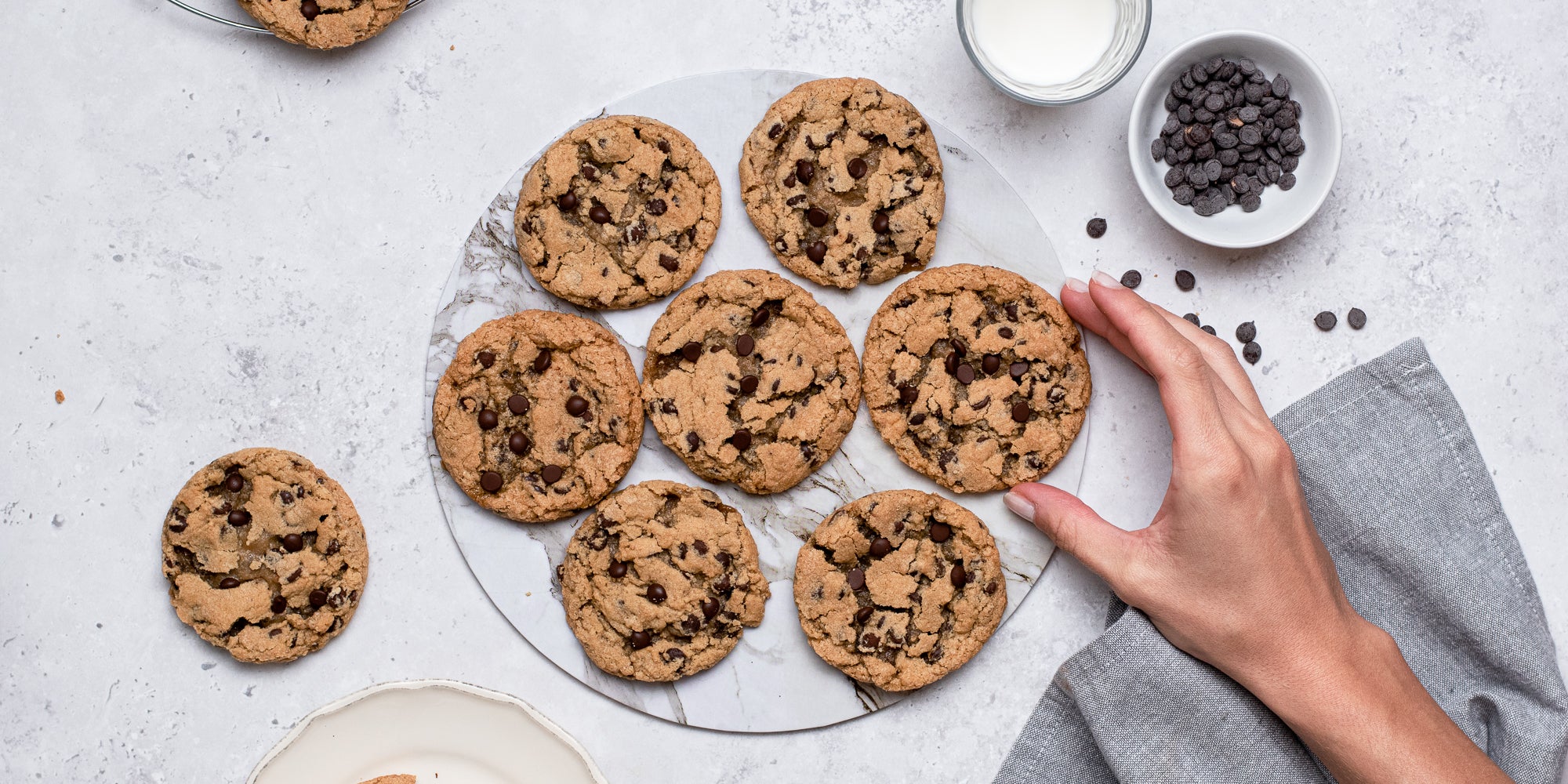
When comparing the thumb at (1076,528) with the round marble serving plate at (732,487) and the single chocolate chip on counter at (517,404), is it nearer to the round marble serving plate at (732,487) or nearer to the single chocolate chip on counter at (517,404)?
the round marble serving plate at (732,487)

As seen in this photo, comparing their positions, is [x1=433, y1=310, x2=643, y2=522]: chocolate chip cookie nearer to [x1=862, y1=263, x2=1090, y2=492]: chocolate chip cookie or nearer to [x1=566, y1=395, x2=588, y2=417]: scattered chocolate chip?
[x1=566, y1=395, x2=588, y2=417]: scattered chocolate chip

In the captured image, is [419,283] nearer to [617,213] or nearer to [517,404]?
[517,404]

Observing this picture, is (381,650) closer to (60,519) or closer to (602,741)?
(602,741)

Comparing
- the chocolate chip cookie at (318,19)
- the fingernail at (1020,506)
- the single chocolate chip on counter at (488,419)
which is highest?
the chocolate chip cookie at (318,19)

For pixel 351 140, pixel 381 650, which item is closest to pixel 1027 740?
pixel 381 650

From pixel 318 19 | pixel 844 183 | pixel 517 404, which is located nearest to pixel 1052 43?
pixel 844 183

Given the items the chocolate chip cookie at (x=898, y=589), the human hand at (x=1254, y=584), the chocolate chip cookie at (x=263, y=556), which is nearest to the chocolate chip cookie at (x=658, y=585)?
the chocolate chip cookie at (x=898, y=589)

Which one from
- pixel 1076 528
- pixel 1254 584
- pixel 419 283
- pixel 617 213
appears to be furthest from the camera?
pixel 419 283
